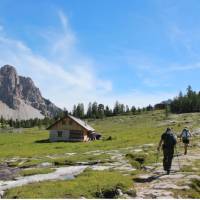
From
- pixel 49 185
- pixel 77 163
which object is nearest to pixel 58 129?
pixel 77 163

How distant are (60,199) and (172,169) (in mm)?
11811

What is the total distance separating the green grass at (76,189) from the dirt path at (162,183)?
36.6 inches

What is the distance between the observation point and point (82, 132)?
96.0m

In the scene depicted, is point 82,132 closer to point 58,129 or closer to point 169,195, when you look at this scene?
point 58,129

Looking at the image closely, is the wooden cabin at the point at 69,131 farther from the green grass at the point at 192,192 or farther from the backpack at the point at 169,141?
the green grass at the point at 192,192

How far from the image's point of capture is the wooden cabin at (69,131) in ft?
316

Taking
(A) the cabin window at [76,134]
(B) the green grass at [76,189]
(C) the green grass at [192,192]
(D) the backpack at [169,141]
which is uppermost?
(A) the cabin window at [76,134]

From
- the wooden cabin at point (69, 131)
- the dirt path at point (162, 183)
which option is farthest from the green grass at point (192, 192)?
the wooden cabin at point (69, 131)

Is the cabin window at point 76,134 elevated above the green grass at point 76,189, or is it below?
above

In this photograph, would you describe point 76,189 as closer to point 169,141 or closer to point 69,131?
point 169,141

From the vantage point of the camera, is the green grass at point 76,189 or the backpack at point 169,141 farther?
the backpack at point 169,141

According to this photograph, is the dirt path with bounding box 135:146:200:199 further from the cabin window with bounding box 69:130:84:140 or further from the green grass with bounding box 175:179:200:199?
the cabin window with bounding box 69:130:84:140

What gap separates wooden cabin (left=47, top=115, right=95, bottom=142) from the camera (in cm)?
9631

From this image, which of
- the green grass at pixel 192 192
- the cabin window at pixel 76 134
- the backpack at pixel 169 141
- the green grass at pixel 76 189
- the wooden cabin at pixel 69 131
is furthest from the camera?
the wooden cabin at pixel 69 131
